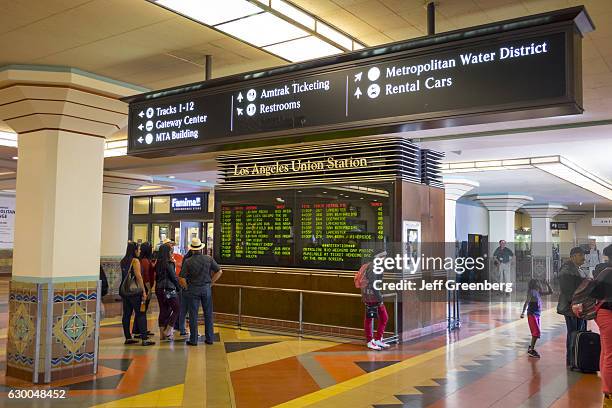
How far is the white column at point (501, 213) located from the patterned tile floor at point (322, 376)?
11.0 m

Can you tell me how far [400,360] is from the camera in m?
7.25

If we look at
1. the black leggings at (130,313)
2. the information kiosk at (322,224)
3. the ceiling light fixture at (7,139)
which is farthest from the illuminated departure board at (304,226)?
the ceiling light fixture at (7,139)

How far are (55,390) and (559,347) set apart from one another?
6863 millimetres

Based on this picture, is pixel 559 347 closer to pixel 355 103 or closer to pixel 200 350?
pixel 200 350

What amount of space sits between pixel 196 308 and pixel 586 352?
16.5 ft

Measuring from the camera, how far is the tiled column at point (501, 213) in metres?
19.3

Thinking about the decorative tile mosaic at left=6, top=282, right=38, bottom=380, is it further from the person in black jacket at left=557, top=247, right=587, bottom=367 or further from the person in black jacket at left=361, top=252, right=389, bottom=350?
the person in black jacket at left=557, top=247, right=587, bottom=367

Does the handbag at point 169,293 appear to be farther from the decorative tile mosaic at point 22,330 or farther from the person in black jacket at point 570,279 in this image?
the person in black jacket at point 570,279

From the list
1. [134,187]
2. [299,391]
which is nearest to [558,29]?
[299,391]

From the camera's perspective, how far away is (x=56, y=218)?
590cm

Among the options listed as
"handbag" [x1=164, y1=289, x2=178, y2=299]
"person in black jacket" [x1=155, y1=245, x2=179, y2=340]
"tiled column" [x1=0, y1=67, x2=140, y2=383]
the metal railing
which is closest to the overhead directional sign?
"tiled column" [x1=0, y1=67, x2=140, y2=383]

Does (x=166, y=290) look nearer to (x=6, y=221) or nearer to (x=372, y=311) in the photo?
(x=372, y=311)

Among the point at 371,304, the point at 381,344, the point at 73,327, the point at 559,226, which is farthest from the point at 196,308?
the point at 559,226

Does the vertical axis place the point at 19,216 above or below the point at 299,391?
above
